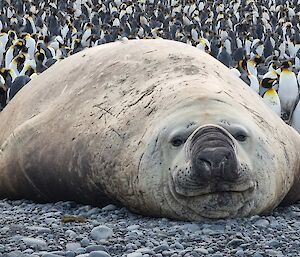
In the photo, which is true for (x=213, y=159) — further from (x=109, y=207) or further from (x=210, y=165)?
(x=109, y=207)

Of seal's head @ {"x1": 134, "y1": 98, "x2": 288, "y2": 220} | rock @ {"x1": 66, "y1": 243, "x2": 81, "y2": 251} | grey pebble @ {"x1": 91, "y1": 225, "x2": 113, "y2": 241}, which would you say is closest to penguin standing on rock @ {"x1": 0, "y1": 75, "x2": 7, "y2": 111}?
seal's head @ {"x1": 134, "y1": 98, "x2": 288, "y2": 220}

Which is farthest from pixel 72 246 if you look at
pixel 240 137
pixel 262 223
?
pixel 240 137

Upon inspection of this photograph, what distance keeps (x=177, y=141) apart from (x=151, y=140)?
186 millimetres

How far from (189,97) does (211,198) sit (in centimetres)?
80

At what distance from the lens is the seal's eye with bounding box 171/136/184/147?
546 centimetres

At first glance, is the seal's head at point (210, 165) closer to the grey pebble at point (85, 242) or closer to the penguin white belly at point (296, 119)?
the grey pebble at point (85, 242)

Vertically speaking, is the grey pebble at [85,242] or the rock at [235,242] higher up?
the grey pebble at [85,242]

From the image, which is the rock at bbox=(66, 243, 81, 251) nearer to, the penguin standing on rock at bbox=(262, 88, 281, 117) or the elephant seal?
the elephant seal

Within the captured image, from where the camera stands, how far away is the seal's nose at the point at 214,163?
5.08 meters

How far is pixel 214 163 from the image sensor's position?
5.09m

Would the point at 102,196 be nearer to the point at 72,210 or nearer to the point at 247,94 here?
the point at 72,210

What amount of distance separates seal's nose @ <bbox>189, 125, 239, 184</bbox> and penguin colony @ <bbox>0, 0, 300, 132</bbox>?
333 inches

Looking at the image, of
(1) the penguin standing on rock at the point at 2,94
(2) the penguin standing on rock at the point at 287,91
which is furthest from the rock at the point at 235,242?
(2) the penguin standing on rock at the point at 287,91

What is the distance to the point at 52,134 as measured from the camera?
643cm
